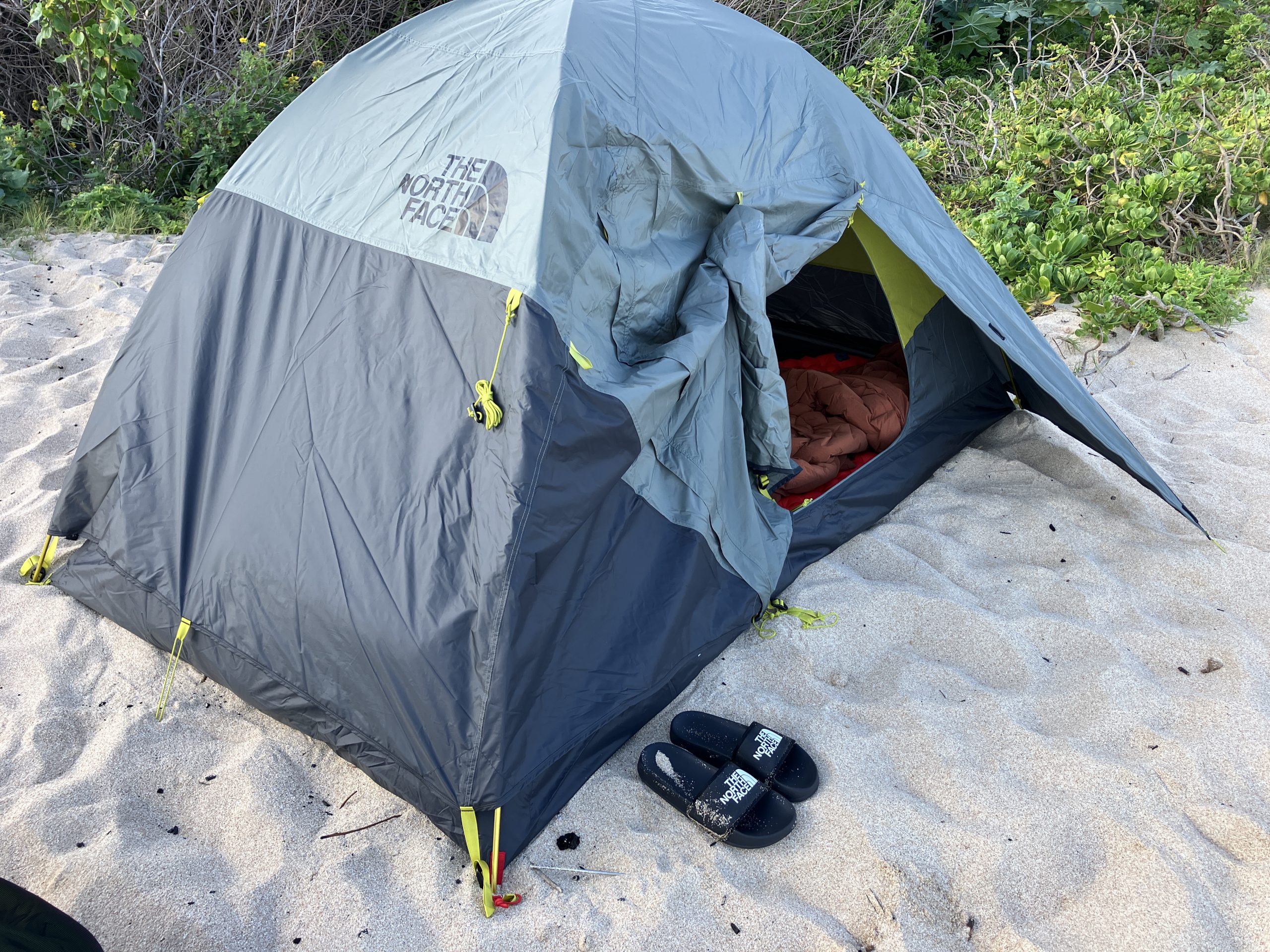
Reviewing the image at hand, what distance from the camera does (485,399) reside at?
170 centimetres

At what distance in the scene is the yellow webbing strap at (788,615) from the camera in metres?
2.22

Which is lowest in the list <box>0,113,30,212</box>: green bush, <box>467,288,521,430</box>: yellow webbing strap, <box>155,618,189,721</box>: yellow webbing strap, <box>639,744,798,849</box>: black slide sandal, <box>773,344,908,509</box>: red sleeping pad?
<box>0,113,30,212</box>: green bush

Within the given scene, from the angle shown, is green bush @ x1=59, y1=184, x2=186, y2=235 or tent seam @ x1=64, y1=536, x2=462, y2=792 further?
green bush @ x1=59, y1=184, x2=186, y2=235

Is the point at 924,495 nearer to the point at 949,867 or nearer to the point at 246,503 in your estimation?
the point at 949,867

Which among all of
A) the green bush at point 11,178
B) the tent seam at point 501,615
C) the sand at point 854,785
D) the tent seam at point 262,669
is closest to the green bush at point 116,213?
the green bush at point 11,178

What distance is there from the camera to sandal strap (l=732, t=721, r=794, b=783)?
1.81 metres

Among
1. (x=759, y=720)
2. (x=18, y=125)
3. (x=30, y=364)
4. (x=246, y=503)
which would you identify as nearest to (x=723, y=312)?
(x=759, y=720)

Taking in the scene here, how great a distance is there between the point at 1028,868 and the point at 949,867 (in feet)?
0.47

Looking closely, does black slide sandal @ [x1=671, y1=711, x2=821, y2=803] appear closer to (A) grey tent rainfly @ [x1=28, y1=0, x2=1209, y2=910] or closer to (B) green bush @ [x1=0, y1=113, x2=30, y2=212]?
(A) grey tent rainfly @ [x1=28, y1=0, x2=1209, y2=910]

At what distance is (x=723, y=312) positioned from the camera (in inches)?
79.5

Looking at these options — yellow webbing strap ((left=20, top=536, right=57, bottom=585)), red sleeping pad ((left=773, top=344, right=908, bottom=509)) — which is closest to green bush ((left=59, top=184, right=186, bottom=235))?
yellow webbing strap ((left=20, top=536, right=57, bottom=585))

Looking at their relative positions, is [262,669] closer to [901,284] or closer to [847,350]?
[901,284]

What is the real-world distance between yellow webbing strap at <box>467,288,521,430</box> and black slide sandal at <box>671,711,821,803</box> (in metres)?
0.77

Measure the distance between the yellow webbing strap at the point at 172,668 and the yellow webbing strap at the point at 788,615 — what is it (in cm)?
130
